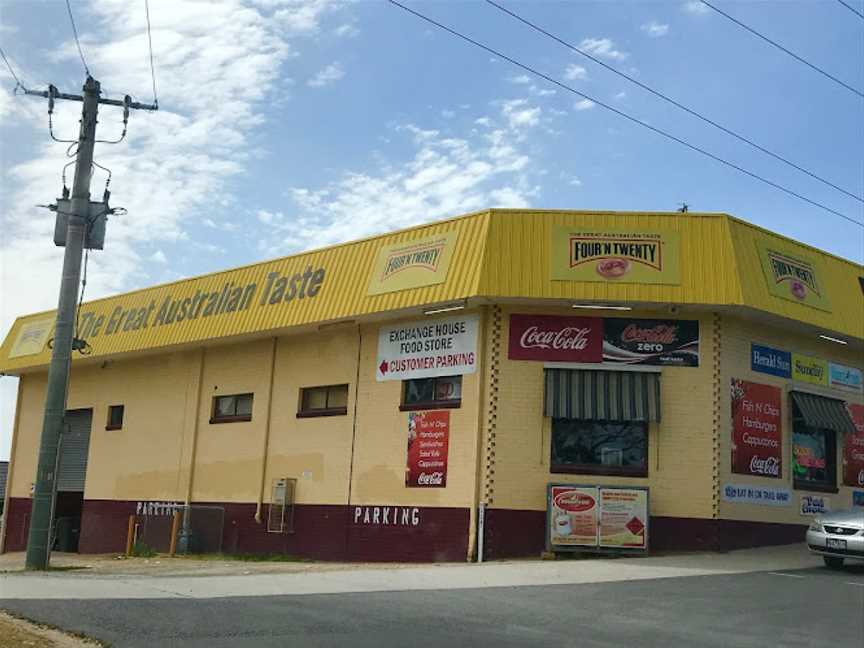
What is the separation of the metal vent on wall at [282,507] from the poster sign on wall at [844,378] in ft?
40.8

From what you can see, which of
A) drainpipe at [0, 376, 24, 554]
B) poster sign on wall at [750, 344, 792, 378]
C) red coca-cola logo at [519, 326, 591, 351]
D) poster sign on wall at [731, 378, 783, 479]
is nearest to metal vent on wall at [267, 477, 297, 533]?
red coca-cola logo at [519, 326, 591, 351]

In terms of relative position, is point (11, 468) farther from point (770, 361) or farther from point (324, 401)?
point (770, 361)

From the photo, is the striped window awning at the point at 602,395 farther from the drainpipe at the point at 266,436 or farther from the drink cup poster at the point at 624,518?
the drainpipe at the point at 266,436

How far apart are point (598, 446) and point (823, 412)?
587 cm

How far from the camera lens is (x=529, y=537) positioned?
1898 centimetres

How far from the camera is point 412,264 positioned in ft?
67.5

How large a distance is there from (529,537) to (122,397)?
49.6 feet

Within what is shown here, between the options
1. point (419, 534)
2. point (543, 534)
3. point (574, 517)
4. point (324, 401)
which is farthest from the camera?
point (324, 401)

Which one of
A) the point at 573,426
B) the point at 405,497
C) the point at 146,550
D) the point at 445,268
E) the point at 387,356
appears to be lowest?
the point at 146,550

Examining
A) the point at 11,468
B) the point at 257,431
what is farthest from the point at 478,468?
the point at 11,468

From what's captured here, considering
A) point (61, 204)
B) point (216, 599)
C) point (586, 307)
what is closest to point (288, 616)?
point (216, 599)

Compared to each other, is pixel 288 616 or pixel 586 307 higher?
pixel 586 307

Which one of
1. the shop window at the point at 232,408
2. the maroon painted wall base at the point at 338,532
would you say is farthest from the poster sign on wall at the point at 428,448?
the shop window at the point at 232,408

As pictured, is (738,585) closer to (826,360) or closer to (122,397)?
(826,360)
